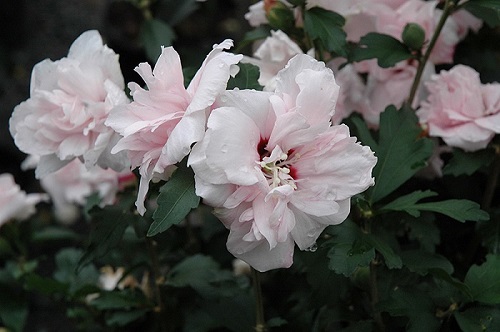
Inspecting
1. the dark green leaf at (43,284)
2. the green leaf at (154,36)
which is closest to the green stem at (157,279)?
the dark green leaf at (43,284)

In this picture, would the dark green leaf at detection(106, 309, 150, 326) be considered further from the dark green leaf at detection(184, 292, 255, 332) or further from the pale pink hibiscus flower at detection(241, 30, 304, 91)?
the pale pink hibiscus flower at detection(241, 30, 304, 91)

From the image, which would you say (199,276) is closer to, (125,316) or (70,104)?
(125,316)

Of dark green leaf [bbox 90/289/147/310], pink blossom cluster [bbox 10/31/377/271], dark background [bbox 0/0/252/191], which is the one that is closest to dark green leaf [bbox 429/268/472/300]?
pink blossom cluster [bbox 10/31/377/271]

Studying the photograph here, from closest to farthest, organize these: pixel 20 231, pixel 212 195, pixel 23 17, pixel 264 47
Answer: pixel 212 195, pixel 264 47, pixel 20 231, pixel 23 17

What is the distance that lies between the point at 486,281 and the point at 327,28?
31 centimetres

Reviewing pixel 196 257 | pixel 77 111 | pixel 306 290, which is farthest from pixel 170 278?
pixel 77 111

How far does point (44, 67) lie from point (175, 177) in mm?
234

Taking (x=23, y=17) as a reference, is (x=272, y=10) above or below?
above

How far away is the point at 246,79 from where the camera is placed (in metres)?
0.72

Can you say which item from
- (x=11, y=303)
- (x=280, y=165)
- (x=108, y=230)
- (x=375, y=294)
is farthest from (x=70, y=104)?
(x=11, y=303)

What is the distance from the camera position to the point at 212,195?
1.97 feet

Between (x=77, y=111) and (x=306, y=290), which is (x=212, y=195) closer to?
(x=77, y=111)

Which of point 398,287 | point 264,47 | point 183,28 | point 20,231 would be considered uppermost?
point 264,47

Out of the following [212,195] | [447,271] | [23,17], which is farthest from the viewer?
[23,17]
